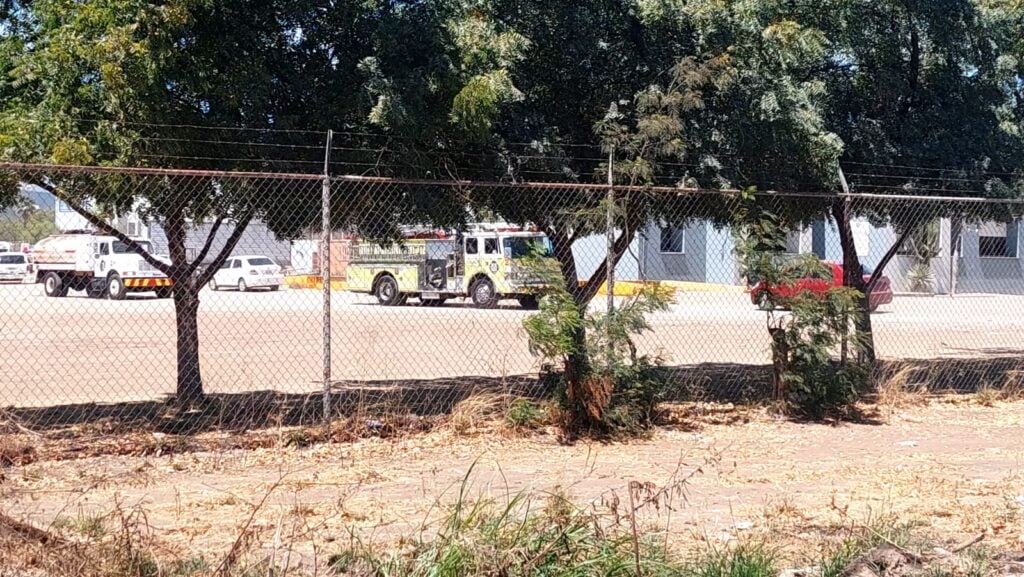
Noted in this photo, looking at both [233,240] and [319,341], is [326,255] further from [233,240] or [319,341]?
[319,341]

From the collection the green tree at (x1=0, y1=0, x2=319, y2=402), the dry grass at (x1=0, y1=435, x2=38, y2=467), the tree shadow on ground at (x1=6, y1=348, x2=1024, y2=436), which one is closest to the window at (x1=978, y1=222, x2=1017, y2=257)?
the tree shadow on ground at (x1=6, y1=348, x2=1024, y2=436)

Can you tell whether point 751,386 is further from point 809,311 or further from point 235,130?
point 235,130

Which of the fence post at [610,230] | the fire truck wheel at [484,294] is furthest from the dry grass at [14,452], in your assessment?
the fire truck wheel at [484,294]

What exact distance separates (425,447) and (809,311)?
3764 mm

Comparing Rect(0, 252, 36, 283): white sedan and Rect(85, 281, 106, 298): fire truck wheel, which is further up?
Rect(0, 252, 36, 283): white sedan


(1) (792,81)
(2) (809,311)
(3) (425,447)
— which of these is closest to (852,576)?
(3) (425,447)

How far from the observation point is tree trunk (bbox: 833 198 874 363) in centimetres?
1075

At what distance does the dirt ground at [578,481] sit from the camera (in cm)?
623

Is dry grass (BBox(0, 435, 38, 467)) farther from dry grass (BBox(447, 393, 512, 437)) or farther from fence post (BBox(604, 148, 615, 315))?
fence post (BBox(604, 148, 615, 315))

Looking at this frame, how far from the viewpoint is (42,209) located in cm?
1099

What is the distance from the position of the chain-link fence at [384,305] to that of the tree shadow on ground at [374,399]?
6 cm

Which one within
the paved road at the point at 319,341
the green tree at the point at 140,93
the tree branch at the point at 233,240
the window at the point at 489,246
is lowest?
the paved road at the point at 319,341

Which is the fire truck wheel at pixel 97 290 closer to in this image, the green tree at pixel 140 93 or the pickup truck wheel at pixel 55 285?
the pickup truck wheel at pixel 55 285

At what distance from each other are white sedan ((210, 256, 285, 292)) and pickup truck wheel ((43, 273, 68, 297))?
4.85 m
